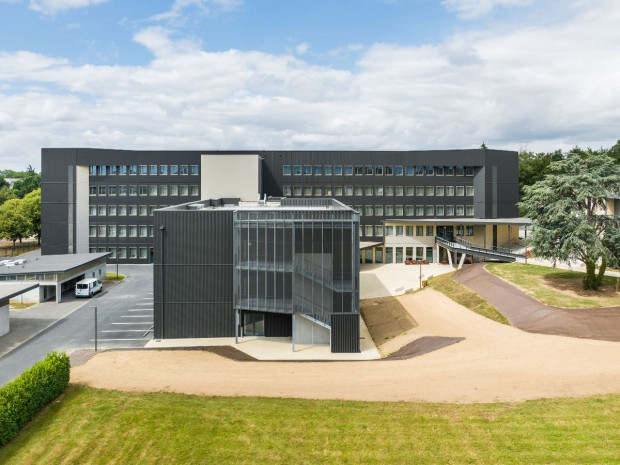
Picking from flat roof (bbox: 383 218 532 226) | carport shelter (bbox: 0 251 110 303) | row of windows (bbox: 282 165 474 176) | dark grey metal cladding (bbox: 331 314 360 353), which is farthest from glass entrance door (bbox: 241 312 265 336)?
row of windows (bbox: 282 165 474 176)

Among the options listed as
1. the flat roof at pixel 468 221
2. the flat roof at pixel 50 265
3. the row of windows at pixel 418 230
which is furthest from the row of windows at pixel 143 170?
the flat roof at pixel 468 221

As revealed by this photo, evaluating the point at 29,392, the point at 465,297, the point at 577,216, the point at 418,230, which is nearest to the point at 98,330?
the point at 29,392

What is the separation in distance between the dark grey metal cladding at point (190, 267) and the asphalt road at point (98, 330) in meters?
2.68

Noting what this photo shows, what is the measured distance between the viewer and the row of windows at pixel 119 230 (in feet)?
222

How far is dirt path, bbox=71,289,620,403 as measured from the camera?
20884 mm

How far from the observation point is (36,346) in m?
29.9

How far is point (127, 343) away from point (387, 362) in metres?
18.3

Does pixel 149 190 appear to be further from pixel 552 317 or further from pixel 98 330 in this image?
pixel 552 317

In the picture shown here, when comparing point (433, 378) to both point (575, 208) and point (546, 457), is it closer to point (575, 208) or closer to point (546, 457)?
point (546, 457)

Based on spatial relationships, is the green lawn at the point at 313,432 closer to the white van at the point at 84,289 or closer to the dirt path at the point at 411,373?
the dirt path at the point at 411,373

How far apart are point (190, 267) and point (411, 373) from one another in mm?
17239

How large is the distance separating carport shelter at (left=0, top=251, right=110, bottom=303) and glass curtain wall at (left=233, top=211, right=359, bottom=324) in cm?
2469

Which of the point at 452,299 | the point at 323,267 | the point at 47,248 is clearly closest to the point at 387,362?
the point at 323,267

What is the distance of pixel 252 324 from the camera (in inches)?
1276
